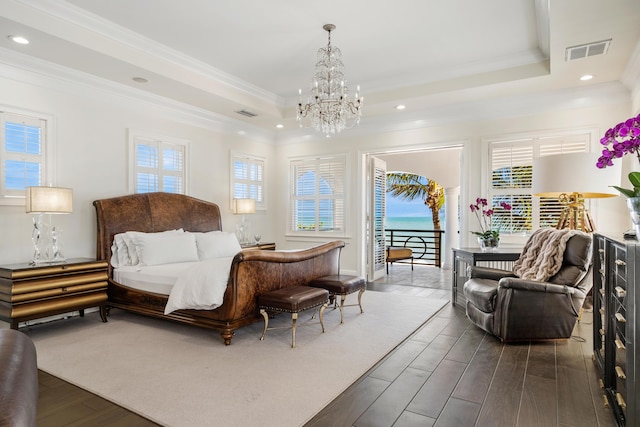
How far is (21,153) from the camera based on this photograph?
3.94 meters

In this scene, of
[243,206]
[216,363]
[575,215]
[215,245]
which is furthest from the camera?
[243,206]

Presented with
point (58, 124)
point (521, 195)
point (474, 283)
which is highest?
point (58, 124)

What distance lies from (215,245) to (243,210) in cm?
131

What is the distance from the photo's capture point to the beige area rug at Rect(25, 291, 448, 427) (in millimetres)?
2242

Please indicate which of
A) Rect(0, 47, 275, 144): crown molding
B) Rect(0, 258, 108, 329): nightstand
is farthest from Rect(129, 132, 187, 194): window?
Rect(0, 258, 108, 329): nightstand

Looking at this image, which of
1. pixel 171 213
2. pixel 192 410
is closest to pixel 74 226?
pixel 171 213

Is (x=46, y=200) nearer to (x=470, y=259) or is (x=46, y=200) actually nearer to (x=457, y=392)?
(x=457, y=392)

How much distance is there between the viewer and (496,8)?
353cm

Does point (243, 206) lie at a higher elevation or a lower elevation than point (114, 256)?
higher

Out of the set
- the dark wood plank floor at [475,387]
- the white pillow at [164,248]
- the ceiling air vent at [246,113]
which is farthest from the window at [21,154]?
the dark wood plank floor at [475,387]

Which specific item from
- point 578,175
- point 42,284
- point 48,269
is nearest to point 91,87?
point 48,269

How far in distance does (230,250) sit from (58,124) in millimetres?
2463

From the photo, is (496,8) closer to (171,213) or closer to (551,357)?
(551,357)

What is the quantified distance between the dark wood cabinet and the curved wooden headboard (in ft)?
15.4
